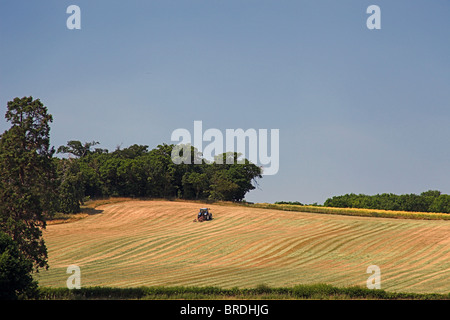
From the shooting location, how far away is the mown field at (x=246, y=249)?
146 ft

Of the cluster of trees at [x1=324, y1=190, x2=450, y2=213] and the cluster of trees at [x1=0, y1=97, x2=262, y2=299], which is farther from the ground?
the cluster of trees at [x1=0, y1=97, x2=262, y2=299]

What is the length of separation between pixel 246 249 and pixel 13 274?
36.4 m

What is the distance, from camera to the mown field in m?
44.6

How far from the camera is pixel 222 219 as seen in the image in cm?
8388

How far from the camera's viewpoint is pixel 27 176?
42531 millimetres

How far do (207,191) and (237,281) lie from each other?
224 ft

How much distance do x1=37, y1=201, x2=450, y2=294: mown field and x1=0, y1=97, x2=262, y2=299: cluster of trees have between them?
5.58m

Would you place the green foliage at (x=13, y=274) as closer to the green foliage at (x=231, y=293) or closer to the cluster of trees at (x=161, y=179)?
the green foliage at (x=231, y=293)

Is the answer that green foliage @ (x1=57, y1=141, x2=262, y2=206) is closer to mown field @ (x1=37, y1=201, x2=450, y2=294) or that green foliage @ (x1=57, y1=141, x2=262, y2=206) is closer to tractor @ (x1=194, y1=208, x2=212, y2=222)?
mown field @ (x1=37, y1=201, x2=450, y2=294)

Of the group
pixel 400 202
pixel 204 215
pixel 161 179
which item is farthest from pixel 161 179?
pixel 400 202

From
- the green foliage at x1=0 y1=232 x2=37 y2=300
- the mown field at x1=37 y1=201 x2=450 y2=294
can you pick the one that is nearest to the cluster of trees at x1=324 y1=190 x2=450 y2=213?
the mown field at x1=37 y1=201 x2=450 y2=294

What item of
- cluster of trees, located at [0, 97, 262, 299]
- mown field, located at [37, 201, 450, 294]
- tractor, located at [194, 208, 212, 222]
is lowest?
mown field, located at [37, 201, 450, 294]

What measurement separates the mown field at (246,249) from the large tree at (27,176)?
467 cm

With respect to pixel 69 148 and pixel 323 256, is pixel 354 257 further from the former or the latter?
pixel 69 148
